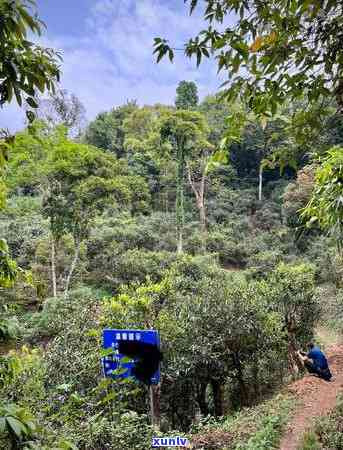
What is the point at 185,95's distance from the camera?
25.2 meters

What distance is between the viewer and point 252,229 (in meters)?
22.9

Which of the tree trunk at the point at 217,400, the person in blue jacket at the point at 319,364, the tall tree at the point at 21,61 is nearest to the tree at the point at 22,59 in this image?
the tall tree at the point at 21,61

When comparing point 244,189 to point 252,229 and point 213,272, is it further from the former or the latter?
point 213,272

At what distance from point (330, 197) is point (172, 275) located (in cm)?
838

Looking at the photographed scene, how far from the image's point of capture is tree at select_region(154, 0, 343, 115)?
168cm

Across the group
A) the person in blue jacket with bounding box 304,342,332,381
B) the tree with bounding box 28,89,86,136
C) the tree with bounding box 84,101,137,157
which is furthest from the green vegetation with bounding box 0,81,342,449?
the tree with bounding box 28,89,86,136

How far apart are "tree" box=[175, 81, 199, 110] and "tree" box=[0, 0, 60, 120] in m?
24.3

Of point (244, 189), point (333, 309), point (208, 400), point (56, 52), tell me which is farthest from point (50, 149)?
point (244, 189)

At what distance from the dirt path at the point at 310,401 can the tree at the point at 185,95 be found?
19643 millimetres

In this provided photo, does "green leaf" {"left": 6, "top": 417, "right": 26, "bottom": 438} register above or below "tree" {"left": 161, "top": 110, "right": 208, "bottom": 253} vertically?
below

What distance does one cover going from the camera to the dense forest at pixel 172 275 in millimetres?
2008

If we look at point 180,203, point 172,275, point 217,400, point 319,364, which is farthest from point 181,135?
point 319,364

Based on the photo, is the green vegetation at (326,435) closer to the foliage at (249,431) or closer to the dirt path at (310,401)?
the dirt path at (310,401)

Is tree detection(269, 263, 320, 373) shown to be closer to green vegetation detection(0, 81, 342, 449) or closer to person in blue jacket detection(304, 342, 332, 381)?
green vegetation detection(0, 81, 342, 449)
